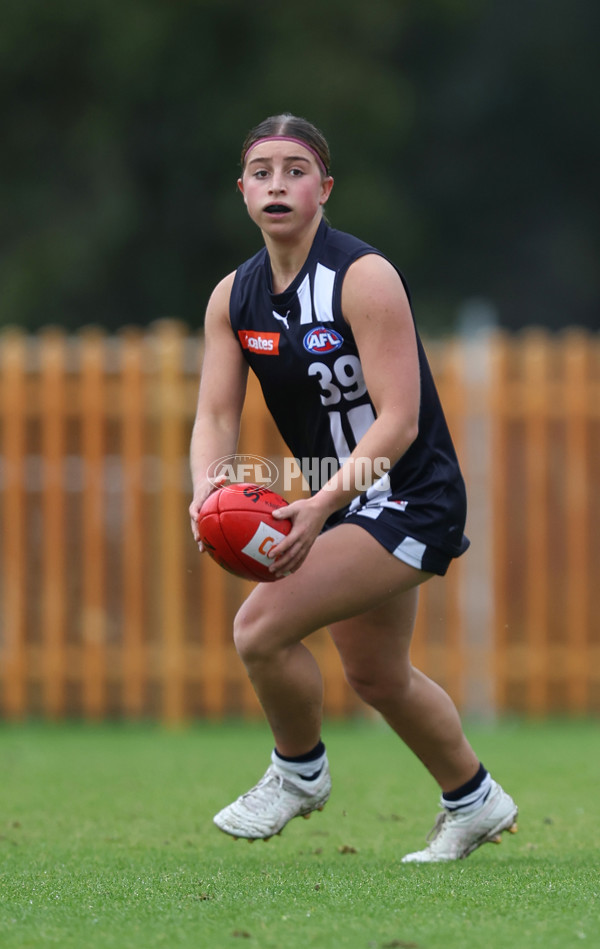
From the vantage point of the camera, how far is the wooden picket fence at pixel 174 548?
31.9 feet

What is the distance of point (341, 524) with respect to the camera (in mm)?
4141

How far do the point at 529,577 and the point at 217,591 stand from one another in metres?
2.16

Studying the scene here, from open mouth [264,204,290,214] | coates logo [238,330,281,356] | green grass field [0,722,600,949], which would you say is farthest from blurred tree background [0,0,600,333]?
open mouth [264,204,290,214]

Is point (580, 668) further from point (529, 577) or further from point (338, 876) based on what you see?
point (338, 876)

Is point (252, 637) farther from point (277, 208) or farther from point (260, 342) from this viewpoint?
point (277, 208)

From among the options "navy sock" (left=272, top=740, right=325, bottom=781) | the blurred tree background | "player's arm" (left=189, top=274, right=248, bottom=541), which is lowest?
"navy sock" (left=272, top=740, right=325, bottom=781)

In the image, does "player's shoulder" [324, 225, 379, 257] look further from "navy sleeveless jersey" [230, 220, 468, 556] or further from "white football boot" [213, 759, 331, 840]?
"white football boot" [213, 759, 331, 840]

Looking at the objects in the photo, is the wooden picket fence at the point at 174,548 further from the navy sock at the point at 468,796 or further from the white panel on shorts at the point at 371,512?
the white panel on shorts at the point at 371,512

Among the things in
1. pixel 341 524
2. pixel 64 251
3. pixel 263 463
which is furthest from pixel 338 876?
pixel 64 251

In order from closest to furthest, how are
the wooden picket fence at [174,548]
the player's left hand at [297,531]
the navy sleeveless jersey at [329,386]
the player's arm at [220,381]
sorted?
the player's left hand at [297,531]
the navy sleeveless jersey at [329,386]
the player's arm at [220,381]
the wooden picket fence at [174,548]

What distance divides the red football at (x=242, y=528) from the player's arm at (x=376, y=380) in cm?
5

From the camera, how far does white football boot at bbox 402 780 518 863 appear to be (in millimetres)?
4457

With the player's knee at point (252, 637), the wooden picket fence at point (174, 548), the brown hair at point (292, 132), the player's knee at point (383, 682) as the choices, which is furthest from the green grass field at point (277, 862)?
the brown hair at point (292, 132)

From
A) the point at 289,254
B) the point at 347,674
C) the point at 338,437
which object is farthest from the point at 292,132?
the point at 347,674
